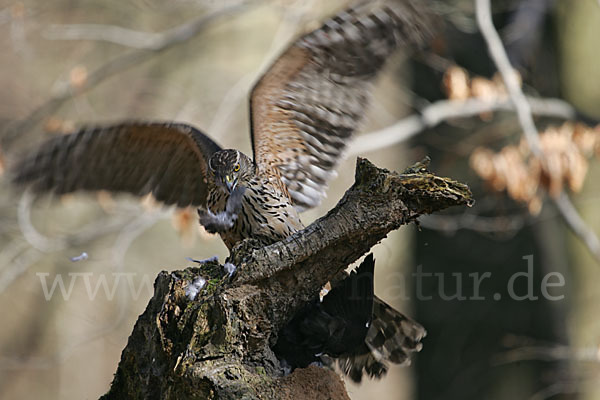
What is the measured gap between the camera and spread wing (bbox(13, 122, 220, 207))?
7.71 feet

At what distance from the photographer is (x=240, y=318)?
1.54 metres

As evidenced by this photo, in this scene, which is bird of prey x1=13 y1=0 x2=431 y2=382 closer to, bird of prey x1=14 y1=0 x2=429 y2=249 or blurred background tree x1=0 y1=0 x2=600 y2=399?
bird of prey x1=14 y1=0 x2=429 y2=249

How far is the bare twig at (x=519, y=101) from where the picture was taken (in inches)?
156

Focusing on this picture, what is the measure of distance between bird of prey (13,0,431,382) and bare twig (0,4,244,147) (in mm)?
2088

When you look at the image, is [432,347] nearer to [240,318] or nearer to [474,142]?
[474,142]

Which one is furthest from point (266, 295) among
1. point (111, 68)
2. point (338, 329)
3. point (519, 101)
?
point (111, 68)

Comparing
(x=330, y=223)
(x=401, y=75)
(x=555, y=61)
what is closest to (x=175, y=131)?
(x=330, y=223)

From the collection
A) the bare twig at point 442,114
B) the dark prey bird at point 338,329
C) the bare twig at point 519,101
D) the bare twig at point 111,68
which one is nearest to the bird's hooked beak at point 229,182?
the dark prey bird at point 338,329

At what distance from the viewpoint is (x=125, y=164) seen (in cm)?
244

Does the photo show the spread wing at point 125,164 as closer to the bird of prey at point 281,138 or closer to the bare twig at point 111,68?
the bird of prey at point 281,138

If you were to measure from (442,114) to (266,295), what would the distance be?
2973mm

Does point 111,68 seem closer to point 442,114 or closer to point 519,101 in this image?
point 442,114

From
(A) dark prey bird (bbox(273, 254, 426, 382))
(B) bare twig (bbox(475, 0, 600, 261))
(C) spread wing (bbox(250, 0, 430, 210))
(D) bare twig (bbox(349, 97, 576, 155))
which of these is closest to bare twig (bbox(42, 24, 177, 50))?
(D) bare twig (bbox(349, 97, 576, 155))

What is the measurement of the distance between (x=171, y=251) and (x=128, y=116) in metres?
0.96
